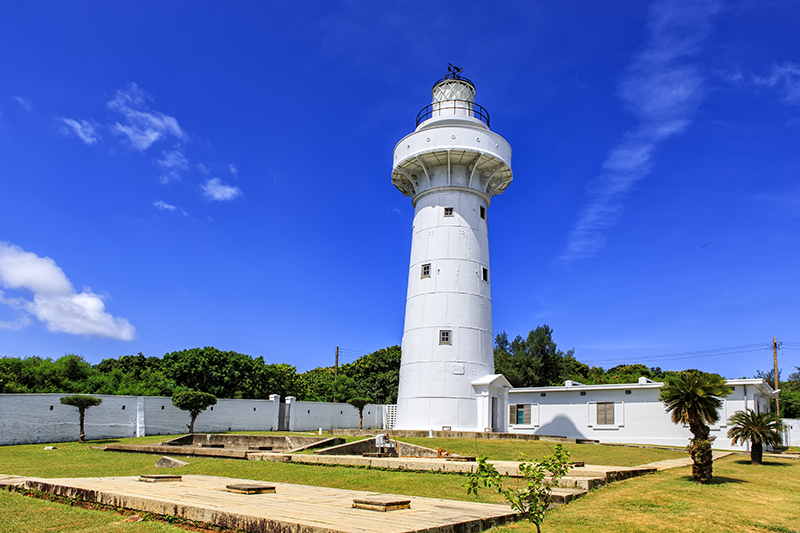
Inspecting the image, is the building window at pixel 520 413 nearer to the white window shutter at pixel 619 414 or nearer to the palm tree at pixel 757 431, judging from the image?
the white window shutter at pixel 619 414

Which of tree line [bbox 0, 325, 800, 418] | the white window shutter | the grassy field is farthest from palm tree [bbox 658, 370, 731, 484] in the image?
tree line [bbox 0, 325, 800, 418]

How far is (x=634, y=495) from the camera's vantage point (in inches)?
372

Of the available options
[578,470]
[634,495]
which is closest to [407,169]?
[578,470]

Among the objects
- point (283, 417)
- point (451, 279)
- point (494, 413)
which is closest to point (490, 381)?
point (494, 413)

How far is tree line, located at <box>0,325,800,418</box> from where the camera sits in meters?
30.1

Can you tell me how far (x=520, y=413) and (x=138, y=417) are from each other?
768 inches

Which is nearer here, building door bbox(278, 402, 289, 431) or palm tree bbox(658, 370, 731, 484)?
palm tree bbox(658, 370, 731, 484)

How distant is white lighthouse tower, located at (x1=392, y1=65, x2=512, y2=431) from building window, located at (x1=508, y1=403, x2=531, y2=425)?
478 cm

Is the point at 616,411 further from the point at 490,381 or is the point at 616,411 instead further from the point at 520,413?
the point at 490,381

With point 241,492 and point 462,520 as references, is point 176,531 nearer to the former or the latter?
point 241,492

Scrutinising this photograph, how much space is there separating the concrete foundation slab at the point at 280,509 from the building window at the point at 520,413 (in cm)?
2394

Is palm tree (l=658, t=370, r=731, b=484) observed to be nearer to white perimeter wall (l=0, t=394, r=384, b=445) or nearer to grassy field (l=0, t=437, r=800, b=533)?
grassy field (l=0, t=437, r=800, b=533)

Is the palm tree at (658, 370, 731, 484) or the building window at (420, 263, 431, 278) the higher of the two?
the building window at (420, 263, 431, 278)

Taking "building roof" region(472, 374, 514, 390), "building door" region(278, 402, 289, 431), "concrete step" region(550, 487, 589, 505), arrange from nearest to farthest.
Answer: "concrete step" region(550, 487, 589, 505), "building roof" region(472, 374, 514, 390), "building door" region(278, 402, 289, 431)
